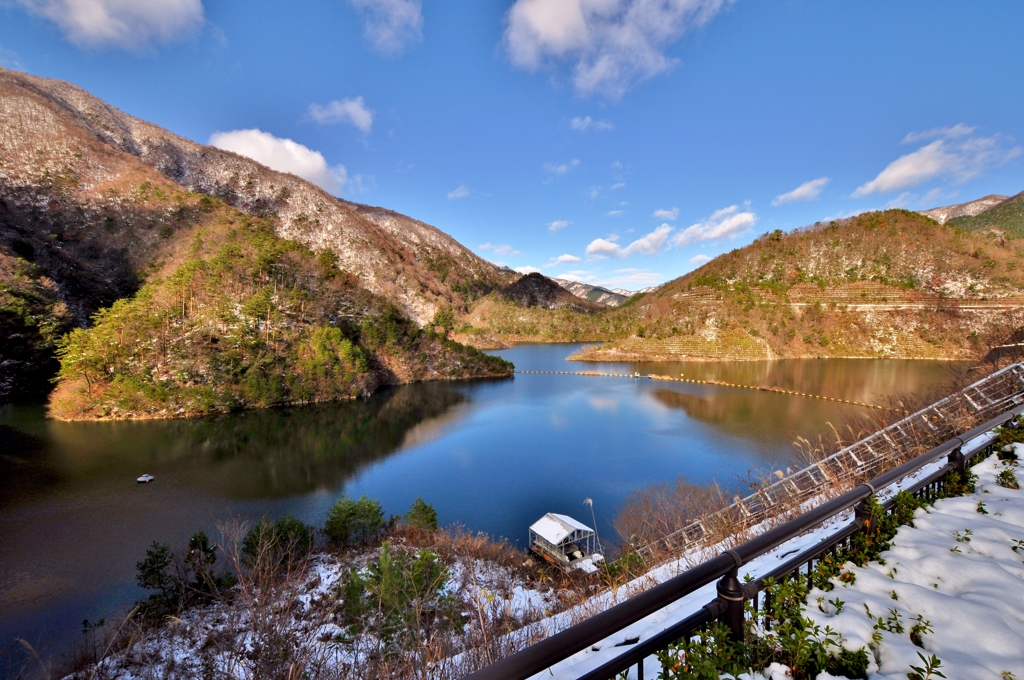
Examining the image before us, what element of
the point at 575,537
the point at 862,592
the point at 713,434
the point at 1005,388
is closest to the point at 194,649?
the point at 575,537

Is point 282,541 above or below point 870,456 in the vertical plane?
below

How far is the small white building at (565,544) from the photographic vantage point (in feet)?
31.2

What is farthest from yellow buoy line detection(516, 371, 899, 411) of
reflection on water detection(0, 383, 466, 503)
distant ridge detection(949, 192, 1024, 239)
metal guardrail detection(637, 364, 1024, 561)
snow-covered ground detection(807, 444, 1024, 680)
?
distant ridge detection(949, 192, 1024, 239)

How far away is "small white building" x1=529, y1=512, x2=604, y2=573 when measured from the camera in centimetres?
952

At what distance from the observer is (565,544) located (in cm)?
991

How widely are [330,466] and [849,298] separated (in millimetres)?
55513

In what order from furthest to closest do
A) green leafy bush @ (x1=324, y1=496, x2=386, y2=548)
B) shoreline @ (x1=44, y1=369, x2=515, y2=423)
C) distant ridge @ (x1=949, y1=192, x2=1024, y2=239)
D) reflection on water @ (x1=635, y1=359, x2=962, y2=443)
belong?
distant ridge @ (x1=949, y1=192, x2=1024, y2=239)
shoreline @ (x1=44, y1=369, x2=515, y2=423)
reflection on water @ (x1=635, y1=359, x2=962, y2=443)
green leafy bush @ (x1=324, y1=496, x2=386, y2=548)

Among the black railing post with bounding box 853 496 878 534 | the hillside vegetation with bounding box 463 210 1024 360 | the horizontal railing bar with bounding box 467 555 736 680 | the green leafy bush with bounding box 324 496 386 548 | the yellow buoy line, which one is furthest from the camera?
the hillside vegetation with bounding box 463 210 1024 360

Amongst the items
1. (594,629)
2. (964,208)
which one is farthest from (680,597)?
(964,208)

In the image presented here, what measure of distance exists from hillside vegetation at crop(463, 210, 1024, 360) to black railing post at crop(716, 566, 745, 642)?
46946 millimetres

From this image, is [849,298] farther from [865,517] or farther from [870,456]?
[865,517]

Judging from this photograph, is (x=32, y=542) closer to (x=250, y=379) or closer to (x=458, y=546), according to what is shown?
(x=458, y=546)

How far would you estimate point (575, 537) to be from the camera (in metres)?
10.0

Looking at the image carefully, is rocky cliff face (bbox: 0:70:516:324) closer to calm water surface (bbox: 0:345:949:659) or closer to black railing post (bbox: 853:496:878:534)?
calm water surface (bbox: 0:345:949:659)
